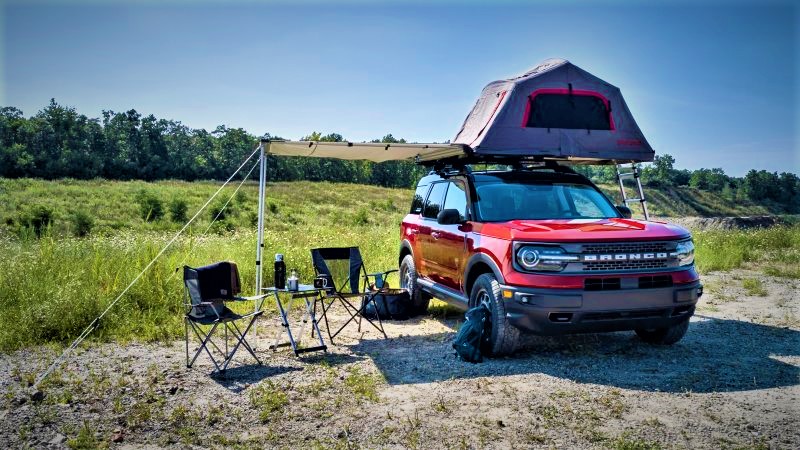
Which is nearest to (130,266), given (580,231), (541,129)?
(541,129)

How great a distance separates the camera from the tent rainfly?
26.3 ft

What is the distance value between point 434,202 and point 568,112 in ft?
7.20

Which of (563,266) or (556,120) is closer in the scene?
(563,266)

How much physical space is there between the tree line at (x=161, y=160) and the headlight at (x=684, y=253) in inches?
1856

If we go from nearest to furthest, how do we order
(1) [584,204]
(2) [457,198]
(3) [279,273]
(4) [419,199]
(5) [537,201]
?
1. (3) [279,273]
2. (5) [537,201]
3. (1) [584,204]
4. (2) [457,198]
5. (4) [419,199]

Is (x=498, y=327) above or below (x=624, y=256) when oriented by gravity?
below

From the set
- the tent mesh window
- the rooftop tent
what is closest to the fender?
the rooftop tent

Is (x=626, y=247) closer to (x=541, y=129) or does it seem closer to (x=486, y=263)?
(x=486, y=263)

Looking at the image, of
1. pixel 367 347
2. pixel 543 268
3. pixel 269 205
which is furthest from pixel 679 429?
pixel 269 205

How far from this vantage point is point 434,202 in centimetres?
841

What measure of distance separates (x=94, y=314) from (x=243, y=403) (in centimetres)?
397

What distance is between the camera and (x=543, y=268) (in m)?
5.93

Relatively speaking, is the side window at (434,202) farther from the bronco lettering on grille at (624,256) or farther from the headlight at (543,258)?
the bronco lettering on grille at (624,256)

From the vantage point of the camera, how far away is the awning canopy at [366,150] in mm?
7553
